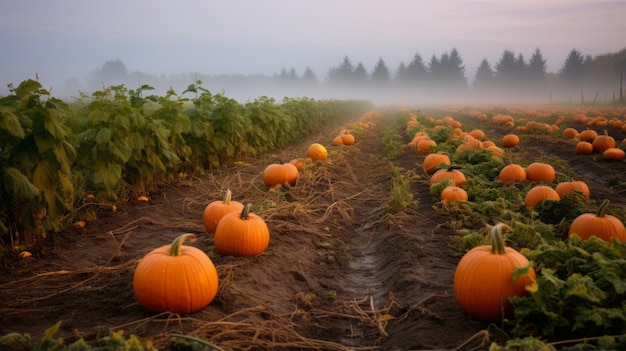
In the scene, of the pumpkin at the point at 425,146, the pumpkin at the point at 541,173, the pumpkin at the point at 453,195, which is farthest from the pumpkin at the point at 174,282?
the pumpkin at the point at 425,146

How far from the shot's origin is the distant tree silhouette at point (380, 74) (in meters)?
134

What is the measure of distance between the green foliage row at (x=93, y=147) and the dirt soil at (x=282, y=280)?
46 centimetres

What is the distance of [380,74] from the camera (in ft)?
440

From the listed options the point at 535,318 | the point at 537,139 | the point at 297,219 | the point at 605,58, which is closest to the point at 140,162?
the point at 297,219

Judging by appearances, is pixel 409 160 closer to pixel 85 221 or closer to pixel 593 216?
pixel 593 216

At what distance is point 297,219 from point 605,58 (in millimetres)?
109367

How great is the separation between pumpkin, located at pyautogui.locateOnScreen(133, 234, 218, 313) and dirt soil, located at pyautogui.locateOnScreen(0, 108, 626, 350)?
13 cm

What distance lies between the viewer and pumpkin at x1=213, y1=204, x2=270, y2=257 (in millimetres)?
5156

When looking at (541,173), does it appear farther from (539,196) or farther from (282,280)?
(282,280)

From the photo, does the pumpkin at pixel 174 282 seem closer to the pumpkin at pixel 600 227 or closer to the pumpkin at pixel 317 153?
the pumpkin at pixel 600 227

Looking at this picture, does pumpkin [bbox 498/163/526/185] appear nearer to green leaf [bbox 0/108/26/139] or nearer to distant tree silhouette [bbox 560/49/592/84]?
green leaf [bbox 0/108/26/139]

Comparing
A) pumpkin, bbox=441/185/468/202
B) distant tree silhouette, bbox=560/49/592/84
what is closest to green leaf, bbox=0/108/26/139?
pumpkin, bbox=441/185/468/202

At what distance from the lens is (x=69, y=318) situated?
3.75 metres

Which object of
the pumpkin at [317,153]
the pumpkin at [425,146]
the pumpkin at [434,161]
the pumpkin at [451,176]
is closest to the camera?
the pumpkin at [451,176]
